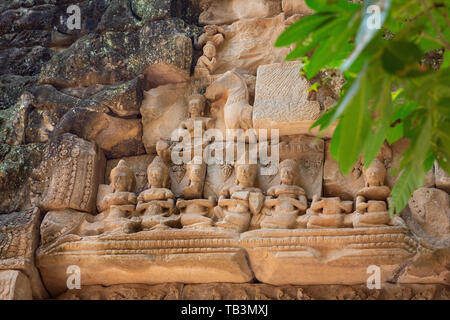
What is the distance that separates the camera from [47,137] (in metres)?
5.46

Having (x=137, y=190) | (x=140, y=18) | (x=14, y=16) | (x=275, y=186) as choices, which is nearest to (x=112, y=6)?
(x=140, y=18)

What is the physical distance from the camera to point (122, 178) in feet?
16.3

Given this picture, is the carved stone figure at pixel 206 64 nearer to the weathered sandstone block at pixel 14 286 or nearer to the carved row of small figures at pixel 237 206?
the carved row of small figures at pixel 237 206

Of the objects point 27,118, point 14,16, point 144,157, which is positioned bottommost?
point 144,157

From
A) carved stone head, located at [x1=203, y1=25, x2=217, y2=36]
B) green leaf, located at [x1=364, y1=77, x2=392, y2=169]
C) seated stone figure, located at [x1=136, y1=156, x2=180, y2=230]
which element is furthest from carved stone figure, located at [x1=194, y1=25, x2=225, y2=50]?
green leaf, located at [x1=364, y1=77, x2=392, y2=169]

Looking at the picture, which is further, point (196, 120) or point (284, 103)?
point (196, 120)

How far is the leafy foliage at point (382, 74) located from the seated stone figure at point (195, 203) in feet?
8.48

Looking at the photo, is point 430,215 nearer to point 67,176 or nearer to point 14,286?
point 67,176

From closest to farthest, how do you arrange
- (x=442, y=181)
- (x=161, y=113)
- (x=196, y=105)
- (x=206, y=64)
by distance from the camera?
1. (x=442, y=181)
2. (x=196, y=105)
3. (x=161, y=113)
4. (x=206, y=64)

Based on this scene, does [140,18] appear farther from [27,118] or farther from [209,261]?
[209,261]

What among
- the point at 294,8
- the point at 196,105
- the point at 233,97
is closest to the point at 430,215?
the point at 233,97

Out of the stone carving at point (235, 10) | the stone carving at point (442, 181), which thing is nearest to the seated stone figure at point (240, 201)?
the stone carving at point (442, 181)

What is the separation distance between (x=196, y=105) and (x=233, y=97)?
0.35 meters

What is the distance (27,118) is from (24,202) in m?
0.88
